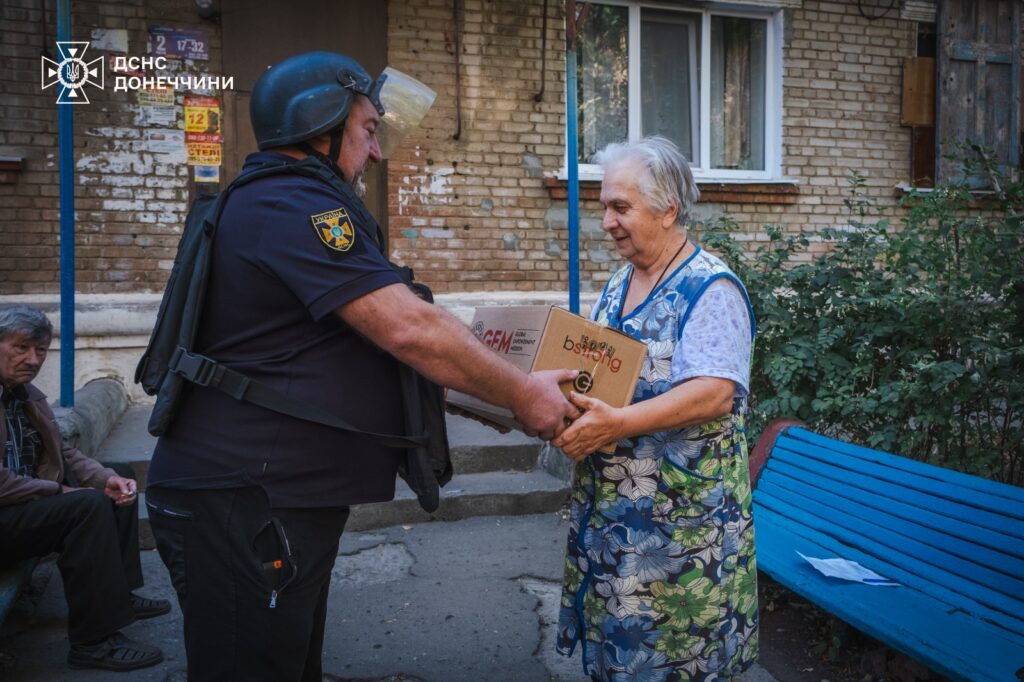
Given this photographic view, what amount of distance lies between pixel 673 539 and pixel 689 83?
630 centimetres

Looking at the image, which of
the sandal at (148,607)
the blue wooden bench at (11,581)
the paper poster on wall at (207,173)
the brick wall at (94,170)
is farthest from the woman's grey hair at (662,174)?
the brick wall at (94,170)

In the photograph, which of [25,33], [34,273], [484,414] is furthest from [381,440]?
[25,33]

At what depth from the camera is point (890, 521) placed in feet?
9.93

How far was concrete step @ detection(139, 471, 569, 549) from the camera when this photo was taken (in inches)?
177

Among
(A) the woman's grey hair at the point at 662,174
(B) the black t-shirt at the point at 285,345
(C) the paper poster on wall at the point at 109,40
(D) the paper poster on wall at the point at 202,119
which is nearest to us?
(B) the black t-shirt at the point at 285,345

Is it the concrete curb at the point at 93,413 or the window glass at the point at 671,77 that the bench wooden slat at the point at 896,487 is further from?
the window glass at the point at 671,77

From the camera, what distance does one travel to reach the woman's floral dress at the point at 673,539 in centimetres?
203

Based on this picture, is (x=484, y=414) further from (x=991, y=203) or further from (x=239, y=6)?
(x=991, y=203)

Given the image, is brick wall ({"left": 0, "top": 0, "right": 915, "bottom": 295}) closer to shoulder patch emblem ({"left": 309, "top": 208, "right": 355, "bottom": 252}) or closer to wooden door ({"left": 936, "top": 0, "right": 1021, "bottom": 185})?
wooden door ({"left": 936, "top": 0, "right": 1021, "bottom": 185})

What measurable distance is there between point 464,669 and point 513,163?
455cm

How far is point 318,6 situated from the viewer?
6254 mm

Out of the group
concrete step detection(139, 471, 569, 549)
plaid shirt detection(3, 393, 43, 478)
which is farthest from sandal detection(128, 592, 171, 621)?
concrete step detection(139, 471, 569, 549)

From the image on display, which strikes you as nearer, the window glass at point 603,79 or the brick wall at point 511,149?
the brick wall at point 511,149

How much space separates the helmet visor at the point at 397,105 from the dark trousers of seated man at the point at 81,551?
1962mm
